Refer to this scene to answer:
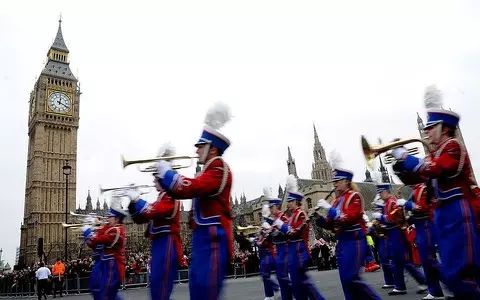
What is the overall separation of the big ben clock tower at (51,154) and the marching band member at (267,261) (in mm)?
80433

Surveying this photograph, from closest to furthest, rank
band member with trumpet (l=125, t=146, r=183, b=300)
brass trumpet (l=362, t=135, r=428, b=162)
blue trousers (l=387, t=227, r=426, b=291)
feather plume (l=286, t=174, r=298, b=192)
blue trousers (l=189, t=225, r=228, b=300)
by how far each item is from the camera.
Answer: blue trousers (l=189, t=225, r=228, b=300) < brass trumpet (l=362, t=135, r=428, b=162) < band member with trumpet (l=125, t=146, r=183, b=300) < blue trousers (l=387, t=227, r=426, b=291) < feather plume (l=286, t=174, r=298, b=192)

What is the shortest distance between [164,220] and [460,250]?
412 centimetres

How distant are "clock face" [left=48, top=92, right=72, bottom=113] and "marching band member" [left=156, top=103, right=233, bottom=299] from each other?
300ft

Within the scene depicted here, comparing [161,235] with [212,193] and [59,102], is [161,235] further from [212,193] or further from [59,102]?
[59,102]

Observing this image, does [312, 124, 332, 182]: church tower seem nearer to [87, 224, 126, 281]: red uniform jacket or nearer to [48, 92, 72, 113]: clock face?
[48, 92, 72, 113]: clock face

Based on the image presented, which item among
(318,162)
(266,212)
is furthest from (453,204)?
(318,162)

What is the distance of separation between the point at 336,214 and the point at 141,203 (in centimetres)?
317

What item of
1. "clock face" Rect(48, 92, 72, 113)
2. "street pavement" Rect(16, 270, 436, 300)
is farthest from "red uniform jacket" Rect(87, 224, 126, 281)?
"clock face" Rect(48, 92, 72, 113)

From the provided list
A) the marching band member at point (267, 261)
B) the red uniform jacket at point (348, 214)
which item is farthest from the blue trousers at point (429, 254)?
the marching band member at point (267, 261)

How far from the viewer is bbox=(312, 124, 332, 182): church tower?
116 metres

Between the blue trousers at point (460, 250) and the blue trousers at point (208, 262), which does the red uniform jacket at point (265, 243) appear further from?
the blue trousers at point (460, 250)

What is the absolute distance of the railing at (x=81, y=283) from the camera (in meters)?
22.4

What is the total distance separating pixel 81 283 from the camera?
2241 centimetres

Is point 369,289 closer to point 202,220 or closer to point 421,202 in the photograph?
point 202,220
